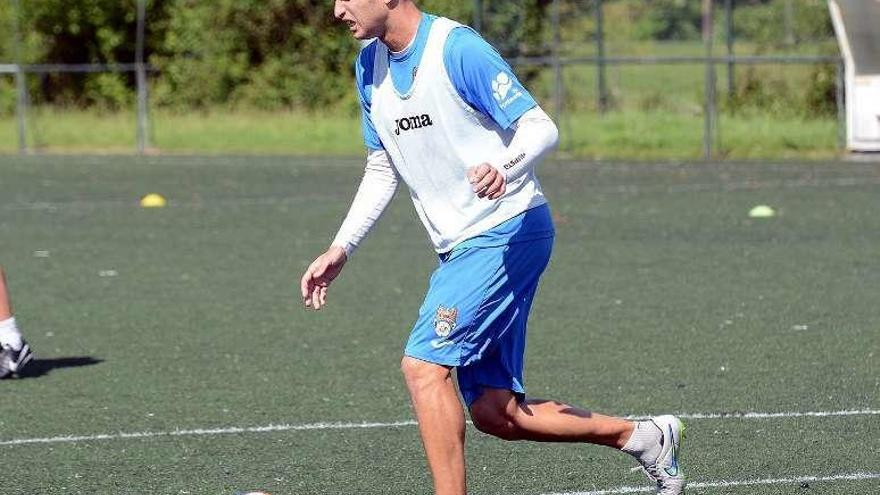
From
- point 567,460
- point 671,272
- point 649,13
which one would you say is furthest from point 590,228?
point 649,13

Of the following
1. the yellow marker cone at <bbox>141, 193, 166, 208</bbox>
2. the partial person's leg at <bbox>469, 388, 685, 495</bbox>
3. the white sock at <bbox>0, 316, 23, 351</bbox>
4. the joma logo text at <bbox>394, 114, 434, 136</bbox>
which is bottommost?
the yellow marker cone at <bbox>141, 193, 166, 208</bbox>

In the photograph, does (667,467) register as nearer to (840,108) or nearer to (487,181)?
(487,181)

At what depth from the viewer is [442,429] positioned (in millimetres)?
5262

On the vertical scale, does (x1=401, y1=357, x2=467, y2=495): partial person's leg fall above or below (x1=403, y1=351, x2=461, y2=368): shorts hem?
below

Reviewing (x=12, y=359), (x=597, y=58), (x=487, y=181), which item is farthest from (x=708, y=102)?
(x=487, y=181)

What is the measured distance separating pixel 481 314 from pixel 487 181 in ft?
1.69

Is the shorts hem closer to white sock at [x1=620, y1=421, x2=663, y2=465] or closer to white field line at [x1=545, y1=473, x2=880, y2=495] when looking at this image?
white sock at [x1=620, y1=421, x2=663, y2=465]

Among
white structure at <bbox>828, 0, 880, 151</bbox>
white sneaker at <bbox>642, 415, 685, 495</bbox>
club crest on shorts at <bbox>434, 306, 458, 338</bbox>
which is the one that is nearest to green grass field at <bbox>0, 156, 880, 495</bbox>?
white sneaker at <bbox>642, 415, 685, 495</bbox>

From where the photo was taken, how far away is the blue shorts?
530cm

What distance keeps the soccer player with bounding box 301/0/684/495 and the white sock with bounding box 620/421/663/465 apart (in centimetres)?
17

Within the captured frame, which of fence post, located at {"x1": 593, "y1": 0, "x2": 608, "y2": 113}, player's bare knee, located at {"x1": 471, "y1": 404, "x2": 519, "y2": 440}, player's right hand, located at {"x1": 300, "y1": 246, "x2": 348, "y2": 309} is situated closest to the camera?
player's bare knee, located at {"x1": 471, "y1": 404, "x2": 519, "y2": 440}

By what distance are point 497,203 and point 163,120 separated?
2911 centimetres

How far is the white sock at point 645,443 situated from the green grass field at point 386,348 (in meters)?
0.44

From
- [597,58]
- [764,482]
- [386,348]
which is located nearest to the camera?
[764,482]
